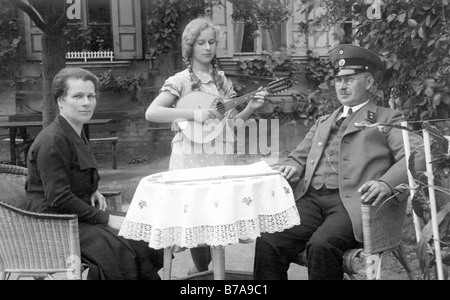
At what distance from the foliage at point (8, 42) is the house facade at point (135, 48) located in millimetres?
79

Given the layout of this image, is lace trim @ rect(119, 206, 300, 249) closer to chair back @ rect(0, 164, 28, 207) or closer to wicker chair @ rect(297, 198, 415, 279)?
wicker chair @ rect(297, 198, 415, 279)

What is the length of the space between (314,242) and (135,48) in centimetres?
305

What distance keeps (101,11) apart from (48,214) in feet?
7.44

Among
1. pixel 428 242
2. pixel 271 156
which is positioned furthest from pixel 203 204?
pixel 271 156

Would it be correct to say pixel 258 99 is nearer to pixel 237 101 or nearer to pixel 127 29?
pixel 237 101

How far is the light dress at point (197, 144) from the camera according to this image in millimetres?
3508

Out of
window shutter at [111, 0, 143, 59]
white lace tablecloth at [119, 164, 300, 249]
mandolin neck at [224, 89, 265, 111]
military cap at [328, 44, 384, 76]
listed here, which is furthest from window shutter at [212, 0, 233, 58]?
white lace tablecloth at [119, 164, 300, 249]

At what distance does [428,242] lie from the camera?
2.61 metres

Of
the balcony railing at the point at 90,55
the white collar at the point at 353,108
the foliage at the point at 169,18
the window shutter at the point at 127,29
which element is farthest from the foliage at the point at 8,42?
the white collar at the point at 353,108

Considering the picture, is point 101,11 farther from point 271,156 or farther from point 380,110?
point 380,110

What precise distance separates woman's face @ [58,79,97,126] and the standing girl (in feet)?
1.56

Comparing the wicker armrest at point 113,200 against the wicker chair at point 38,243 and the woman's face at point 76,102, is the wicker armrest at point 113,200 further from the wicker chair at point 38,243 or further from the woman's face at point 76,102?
the wicker chair at point 38,243

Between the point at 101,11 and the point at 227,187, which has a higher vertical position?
the point at 101,11

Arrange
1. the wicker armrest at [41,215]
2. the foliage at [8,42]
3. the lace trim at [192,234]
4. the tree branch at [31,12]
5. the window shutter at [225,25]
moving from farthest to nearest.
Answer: the foliage at [8,42]
the window shutter at [225,25]
the tree branch at [31,12]
the wicker armrest at [41,215]
the lace trim at [192,234]
